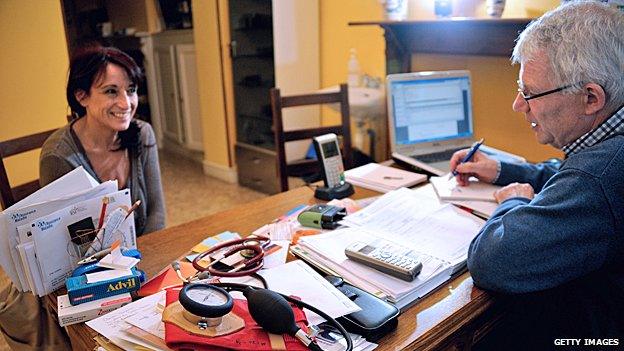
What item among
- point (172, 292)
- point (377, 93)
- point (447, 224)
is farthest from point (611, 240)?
point (377, 93)

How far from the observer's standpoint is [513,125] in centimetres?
250

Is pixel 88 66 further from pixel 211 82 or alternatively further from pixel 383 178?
pixel 211 82

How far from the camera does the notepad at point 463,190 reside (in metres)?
1.41

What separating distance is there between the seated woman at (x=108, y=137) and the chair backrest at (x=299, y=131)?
1.60 ft

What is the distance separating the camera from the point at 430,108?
190 centimetres

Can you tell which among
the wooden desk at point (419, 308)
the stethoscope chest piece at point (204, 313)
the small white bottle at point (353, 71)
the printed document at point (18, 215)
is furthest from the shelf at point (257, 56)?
the stethoscope chest piece at point (204, 313)

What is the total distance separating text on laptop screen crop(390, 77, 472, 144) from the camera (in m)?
1.85

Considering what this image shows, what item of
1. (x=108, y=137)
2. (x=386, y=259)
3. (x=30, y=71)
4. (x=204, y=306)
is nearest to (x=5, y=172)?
(x=108, y=137)

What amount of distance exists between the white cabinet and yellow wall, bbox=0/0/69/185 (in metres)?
1.44

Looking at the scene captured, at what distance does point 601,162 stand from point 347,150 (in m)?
1.29

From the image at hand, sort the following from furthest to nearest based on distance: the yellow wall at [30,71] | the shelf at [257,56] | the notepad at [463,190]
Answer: the shelf at [257,56], the yellow wall at [30,71], the notepad at [463,190]

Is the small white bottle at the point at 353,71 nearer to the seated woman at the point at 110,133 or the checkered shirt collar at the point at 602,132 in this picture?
the seated woman at the point at 110,133

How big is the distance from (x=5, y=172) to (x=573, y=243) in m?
1.60

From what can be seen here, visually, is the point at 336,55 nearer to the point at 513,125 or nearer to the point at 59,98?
the point at 513,125
